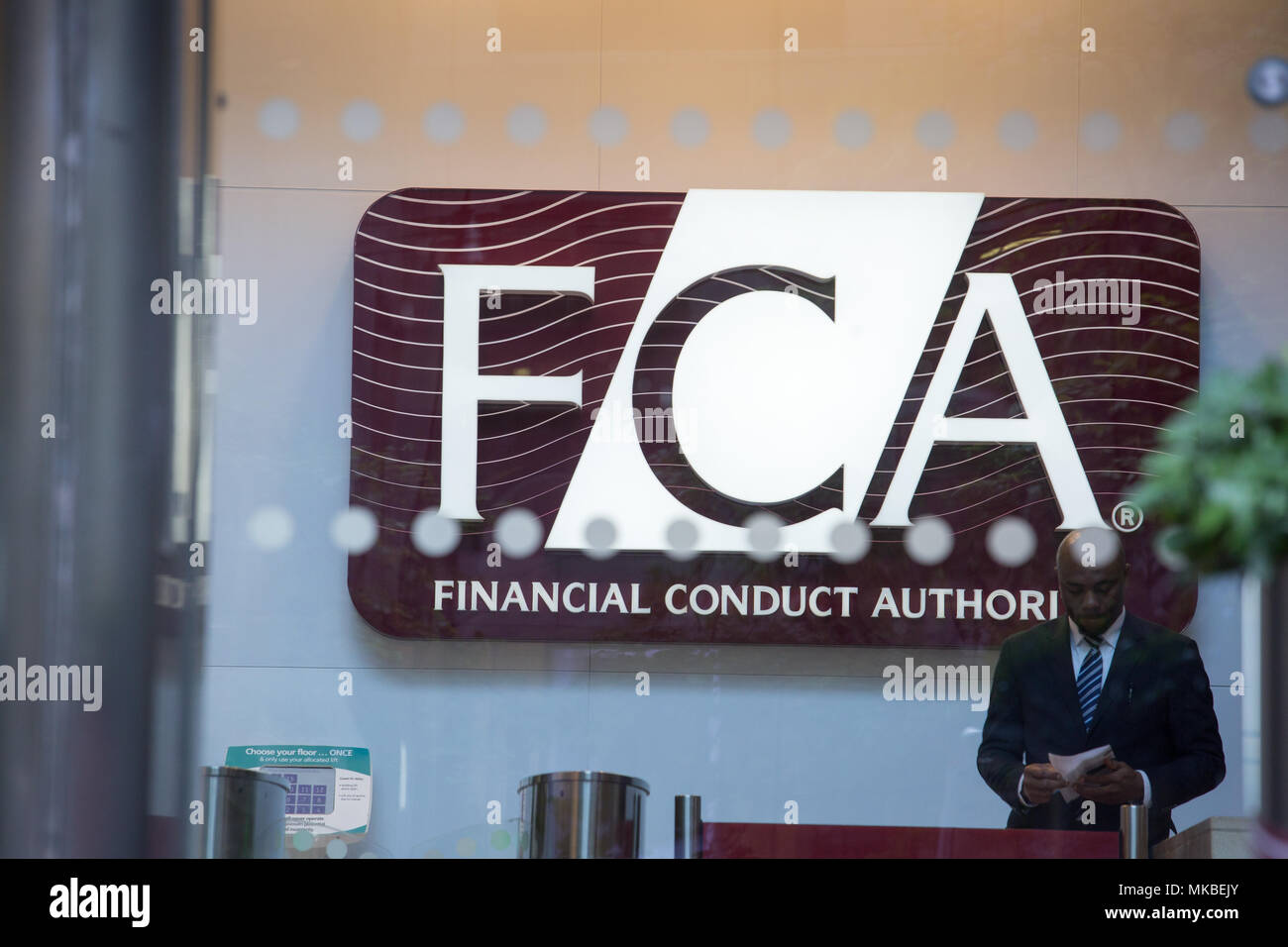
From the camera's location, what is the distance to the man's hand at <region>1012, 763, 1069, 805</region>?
142 inches

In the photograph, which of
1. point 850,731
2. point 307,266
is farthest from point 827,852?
point 307,266

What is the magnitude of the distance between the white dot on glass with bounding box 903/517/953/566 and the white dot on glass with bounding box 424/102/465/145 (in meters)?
1.65

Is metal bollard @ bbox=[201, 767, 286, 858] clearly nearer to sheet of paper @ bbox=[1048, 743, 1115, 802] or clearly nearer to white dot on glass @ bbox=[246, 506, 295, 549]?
white dot on glass @ bbox=[246, 506, 295, 549]

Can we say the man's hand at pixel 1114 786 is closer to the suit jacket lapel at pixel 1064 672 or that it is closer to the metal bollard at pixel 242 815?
the suit jacket lapel at pixel 1064 672

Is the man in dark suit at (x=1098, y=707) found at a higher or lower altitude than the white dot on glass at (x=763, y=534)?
lower

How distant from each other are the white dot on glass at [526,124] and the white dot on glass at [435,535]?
3.49 feet

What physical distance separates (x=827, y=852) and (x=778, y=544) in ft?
3.03

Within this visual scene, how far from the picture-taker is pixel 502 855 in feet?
11.0

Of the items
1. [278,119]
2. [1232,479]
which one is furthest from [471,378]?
[1232,479]

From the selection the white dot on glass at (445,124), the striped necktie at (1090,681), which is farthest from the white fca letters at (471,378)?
the striped necktie at (1090,681)

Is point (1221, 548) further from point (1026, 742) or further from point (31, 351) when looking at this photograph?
point (31, 351)

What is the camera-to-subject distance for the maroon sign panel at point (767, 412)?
12.4ft

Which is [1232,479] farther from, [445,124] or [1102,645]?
[445,124]

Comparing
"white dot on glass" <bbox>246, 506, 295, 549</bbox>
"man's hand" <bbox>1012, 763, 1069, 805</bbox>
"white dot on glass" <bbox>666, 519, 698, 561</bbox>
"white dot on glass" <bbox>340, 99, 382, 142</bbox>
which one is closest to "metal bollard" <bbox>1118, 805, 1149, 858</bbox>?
"man's hand" <bbox>1012, 763, 1069, 805</bbox>
